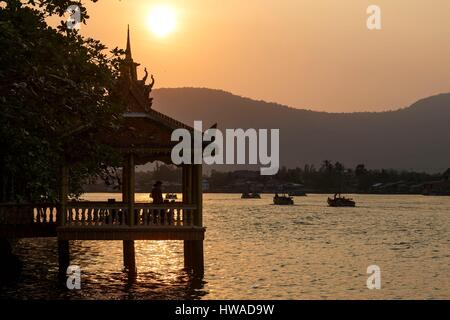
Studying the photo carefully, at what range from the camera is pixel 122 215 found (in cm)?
2925

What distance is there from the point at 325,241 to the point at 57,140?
188 ft

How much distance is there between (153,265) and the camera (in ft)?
142

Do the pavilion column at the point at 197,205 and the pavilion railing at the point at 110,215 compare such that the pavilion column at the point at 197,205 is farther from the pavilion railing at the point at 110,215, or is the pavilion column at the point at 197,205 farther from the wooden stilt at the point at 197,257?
the pavilion railing at the point at 110,215

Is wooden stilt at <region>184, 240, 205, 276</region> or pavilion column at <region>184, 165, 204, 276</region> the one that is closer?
pavilion column at <region>184, 165, 204, 276</region>

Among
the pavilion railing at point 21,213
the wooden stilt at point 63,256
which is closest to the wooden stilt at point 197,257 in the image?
the wooden stilt at point 63,256

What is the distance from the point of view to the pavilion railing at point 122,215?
95.5 feet

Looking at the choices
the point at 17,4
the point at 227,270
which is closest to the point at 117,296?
the point at 17,4

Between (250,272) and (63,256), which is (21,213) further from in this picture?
(250,272)

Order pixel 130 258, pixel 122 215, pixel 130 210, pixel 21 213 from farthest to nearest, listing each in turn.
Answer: pixel 130 258
pixel 21 213
pixel 122 215
pixel 130 210

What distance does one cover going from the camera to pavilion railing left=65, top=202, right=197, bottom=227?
2909 centimetres

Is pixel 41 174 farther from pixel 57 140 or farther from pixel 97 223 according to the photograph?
pixel 97 223

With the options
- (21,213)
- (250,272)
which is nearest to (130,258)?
(21,213)

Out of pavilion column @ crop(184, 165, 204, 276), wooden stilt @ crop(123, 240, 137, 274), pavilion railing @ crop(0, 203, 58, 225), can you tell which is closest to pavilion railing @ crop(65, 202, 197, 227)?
pavilion column @ crop(184, 165, 204, 276)

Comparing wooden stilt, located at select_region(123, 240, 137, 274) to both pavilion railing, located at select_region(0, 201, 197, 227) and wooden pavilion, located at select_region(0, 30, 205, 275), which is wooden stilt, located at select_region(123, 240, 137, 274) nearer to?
wooden pavilion, located at select_region(0, 30, 205, 275)
